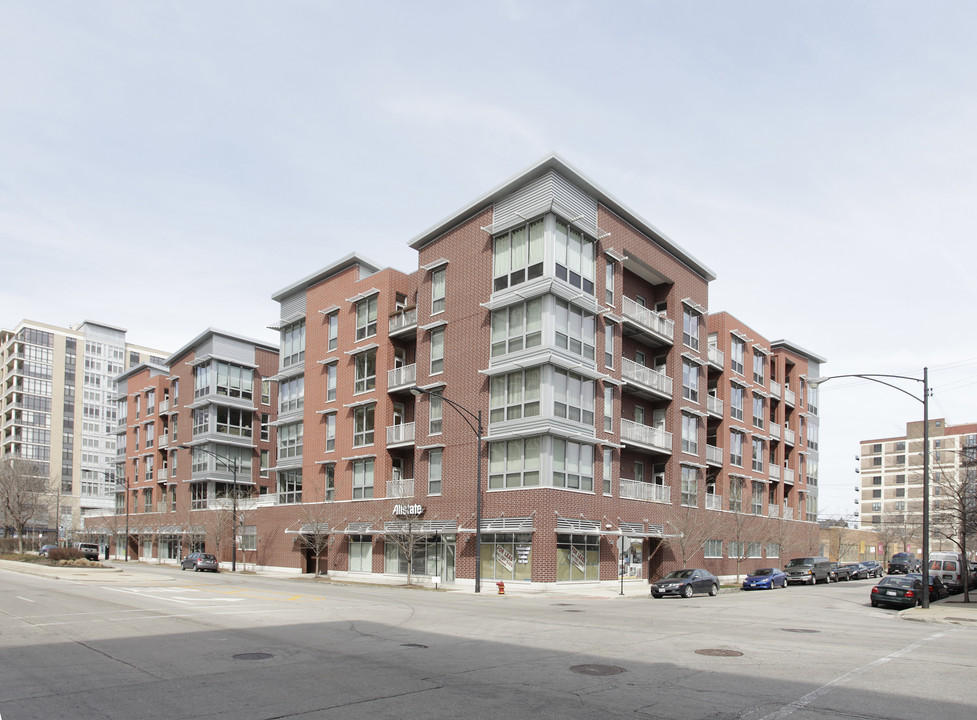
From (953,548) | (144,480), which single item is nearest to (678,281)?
(144,480)

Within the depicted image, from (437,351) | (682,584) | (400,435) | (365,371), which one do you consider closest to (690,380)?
(437,351)

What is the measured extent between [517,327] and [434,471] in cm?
958

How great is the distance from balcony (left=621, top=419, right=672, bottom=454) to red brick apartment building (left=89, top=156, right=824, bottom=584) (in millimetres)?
175

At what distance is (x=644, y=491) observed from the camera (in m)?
43.7

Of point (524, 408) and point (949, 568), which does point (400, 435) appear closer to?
point (524, 408)

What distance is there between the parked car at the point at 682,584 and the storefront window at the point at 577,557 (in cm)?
374

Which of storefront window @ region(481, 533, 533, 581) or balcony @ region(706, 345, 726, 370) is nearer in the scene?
storefront window @ region(481, 533, 533, 581)

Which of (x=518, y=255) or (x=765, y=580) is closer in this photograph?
(x=518, y=255)

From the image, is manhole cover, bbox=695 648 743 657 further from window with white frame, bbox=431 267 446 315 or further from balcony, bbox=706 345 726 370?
balcony, bbox=706 345 726 370

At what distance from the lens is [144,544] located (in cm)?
7800

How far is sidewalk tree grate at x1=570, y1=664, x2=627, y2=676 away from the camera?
1259cm


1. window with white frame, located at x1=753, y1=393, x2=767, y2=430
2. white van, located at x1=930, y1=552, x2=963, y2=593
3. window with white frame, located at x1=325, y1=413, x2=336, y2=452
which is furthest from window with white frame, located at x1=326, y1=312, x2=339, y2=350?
white van, located at x1=930, y1=552, x2=963, y2=593

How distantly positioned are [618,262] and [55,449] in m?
132

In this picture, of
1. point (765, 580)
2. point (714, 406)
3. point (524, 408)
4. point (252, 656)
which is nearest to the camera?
point (252, 656)
